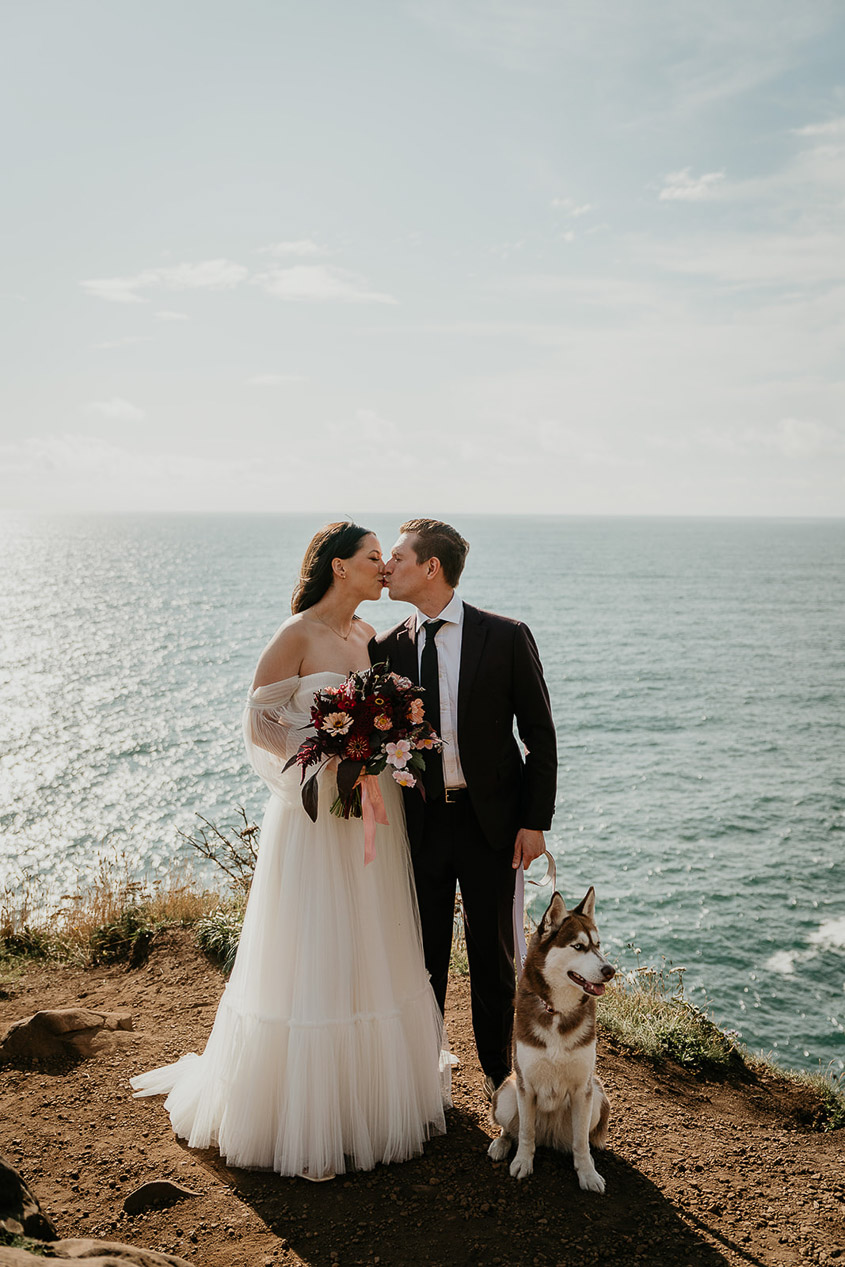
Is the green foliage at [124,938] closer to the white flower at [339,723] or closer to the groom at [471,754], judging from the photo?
the groom at [471,754]

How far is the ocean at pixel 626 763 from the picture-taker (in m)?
18.7

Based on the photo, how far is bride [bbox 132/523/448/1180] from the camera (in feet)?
15.4

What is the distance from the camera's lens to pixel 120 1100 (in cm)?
547

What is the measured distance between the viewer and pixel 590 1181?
176 inches

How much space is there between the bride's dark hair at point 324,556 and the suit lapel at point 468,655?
2.66 ft

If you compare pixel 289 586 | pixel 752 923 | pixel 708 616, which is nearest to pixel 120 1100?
pixel 752 923

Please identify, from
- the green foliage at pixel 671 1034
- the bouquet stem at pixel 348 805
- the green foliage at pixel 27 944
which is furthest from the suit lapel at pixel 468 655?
the green foliage at pixel 27 944

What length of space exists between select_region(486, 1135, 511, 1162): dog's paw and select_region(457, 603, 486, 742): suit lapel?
7.28 feet

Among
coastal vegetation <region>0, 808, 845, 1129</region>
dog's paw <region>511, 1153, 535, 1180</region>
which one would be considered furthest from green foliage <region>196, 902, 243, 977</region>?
dog's paw <region>511, 1153, 535, 1180</region>

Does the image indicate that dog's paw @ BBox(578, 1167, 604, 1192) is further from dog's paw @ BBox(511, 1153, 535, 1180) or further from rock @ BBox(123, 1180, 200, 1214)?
rock @ BBox(123, 1180, 200, 1214)

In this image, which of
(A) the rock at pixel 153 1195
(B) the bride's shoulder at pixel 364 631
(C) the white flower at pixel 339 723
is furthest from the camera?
(B) the bride's shoulder at pixel 364 631

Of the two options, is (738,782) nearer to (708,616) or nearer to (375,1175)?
(375,1175)

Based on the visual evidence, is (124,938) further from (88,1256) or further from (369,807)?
(88,1256)

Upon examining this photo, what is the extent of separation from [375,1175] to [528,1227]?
884 millimetres
